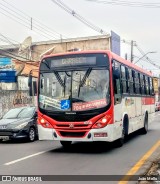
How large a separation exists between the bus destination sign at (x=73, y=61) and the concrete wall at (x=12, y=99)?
1411 cm

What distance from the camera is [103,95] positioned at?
39.3 ft

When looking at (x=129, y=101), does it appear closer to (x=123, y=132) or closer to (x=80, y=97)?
(x=123, y=132)

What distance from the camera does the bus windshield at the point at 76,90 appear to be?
12.0 meters

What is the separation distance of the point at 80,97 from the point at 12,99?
58.5 ft

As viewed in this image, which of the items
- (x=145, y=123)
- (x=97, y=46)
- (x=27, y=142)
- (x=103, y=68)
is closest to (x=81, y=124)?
(x=103, y=68)

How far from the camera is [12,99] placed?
29.2 m

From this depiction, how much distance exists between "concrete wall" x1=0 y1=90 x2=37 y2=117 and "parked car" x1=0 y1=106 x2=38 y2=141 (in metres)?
9.48

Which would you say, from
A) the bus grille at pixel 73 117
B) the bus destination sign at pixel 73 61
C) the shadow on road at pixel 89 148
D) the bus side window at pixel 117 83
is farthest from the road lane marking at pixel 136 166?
the bus destination sign at pixel 73 61

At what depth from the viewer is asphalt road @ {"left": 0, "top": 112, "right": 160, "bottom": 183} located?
30.6 feet

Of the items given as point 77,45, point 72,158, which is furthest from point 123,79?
point 77,45

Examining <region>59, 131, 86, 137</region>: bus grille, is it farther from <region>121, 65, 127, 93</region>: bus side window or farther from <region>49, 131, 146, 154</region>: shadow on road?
<region>121, 65, 127, 93</region>: bus side window

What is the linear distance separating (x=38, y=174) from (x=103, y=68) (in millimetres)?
4547

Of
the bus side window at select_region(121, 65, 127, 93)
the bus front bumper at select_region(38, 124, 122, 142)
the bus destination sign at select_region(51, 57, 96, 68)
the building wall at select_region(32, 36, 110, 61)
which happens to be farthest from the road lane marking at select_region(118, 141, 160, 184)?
the building wall at select_region(32, 36, 110, 61)

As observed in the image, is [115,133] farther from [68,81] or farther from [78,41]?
[78,41]
